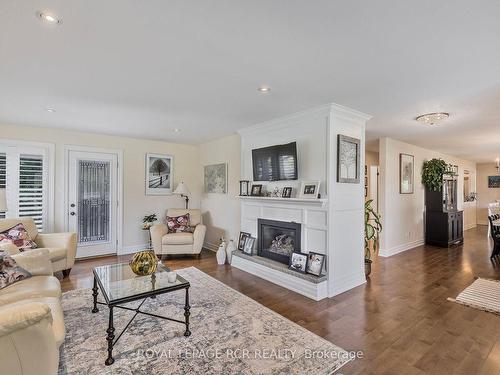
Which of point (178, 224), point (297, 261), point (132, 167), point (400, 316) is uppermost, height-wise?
point (132, 167)

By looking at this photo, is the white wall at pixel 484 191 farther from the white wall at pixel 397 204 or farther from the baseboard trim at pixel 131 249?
the baseboard trim at pixel 131 249

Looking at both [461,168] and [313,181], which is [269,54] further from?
[461,168]

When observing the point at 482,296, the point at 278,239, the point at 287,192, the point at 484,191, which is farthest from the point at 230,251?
the point at 484,191

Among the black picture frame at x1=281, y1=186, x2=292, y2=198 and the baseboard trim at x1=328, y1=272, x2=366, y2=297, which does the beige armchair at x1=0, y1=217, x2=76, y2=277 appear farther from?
the baseboard trim at x1=328, y1=272, x2=366, y2=297

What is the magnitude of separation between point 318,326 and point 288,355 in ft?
1.92

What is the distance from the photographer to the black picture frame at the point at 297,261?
3.51m

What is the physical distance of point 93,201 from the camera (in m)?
5.17

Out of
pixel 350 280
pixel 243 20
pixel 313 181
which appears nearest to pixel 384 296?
pixel 350 280

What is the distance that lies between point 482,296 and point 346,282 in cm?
162

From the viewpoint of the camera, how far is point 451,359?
6.93 feet

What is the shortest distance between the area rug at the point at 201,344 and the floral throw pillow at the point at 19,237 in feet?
3.88

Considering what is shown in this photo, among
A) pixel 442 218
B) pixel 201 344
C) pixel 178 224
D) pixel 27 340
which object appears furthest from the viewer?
pixel 442 218

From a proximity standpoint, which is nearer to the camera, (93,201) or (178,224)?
(93,201)

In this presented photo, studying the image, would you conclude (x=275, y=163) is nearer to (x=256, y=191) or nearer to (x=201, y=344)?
(x=256, y=191)
